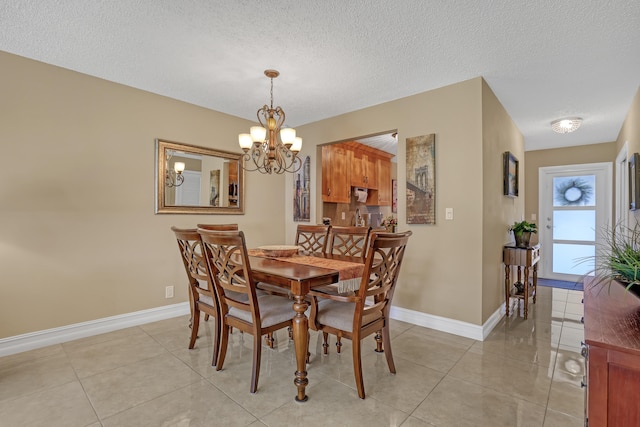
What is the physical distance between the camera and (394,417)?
5.41 ft

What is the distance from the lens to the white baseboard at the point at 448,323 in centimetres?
276

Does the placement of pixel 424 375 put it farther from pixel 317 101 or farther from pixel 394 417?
pixel 317 101

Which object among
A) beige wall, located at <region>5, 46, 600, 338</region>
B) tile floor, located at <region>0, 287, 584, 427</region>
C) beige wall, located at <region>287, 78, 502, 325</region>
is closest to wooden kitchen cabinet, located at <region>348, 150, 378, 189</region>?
beige wall, located at <region>5, 46, 600, 338</region>

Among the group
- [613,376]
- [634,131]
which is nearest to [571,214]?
[634,131]

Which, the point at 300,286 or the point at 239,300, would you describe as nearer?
the point at 300,286

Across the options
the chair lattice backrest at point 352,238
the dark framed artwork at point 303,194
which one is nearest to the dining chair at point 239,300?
the chair lattice backrest at point 352,238

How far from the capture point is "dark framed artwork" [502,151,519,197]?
3453mm

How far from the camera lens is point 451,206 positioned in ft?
9.66

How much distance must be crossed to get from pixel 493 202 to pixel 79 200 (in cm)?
395

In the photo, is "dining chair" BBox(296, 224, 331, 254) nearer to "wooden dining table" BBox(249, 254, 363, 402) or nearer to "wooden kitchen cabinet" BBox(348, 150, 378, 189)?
"wooden dining table" BBox(249, 254, 363, 402)

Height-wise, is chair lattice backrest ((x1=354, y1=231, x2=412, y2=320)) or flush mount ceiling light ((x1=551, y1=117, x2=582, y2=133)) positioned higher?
flush mount ceiling light ((x1=551, y1=117, x2=582, y2=133))

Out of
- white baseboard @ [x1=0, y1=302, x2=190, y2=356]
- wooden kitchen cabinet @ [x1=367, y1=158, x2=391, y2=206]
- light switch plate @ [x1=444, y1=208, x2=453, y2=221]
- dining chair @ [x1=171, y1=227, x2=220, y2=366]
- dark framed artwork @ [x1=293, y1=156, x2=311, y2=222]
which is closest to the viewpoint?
dining chair @ [x1=171, y1=227, x2=220, y2=366]

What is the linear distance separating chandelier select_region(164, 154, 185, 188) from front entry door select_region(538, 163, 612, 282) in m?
5.92

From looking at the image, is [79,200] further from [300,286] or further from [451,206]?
[451,206]
